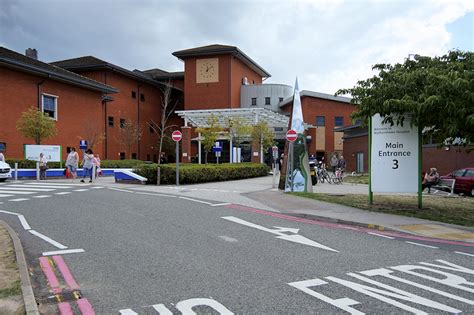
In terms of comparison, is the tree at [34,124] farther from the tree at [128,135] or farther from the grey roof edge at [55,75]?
the tree at [128,135]

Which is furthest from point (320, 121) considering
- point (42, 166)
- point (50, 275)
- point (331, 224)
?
point (50, 275)

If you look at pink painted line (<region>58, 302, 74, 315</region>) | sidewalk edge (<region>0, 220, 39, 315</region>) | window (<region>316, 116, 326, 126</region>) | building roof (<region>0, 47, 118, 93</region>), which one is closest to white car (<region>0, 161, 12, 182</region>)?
building roof (<region>0, 47, 118, 93</region>)

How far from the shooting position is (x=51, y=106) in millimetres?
33000

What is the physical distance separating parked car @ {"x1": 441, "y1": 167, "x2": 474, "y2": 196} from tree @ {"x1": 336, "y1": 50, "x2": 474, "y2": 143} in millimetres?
8786

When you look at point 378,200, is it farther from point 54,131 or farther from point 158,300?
point 54,131

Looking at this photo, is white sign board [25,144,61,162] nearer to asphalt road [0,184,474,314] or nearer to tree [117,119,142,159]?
asphalt road [0,184,474,314]

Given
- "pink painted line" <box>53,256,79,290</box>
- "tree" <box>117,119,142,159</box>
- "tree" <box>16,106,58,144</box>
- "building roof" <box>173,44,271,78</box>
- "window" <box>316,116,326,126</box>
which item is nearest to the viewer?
"pink painted line" <box>53,256,79,290</box>

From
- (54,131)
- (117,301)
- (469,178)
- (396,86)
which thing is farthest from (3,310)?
(54,131)

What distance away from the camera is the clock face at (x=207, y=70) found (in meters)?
50.3

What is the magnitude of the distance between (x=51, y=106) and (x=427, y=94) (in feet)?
98.0

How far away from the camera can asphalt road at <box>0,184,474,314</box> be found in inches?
181

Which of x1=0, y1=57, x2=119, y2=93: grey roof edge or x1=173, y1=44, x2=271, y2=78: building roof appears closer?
x1=0, y1=57, x2=119, y2=93: grey roof edge

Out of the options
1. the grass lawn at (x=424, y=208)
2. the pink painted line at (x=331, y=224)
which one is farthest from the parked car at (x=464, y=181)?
the pink painted line at (x=331, y=224)

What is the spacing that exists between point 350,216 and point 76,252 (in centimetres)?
696
